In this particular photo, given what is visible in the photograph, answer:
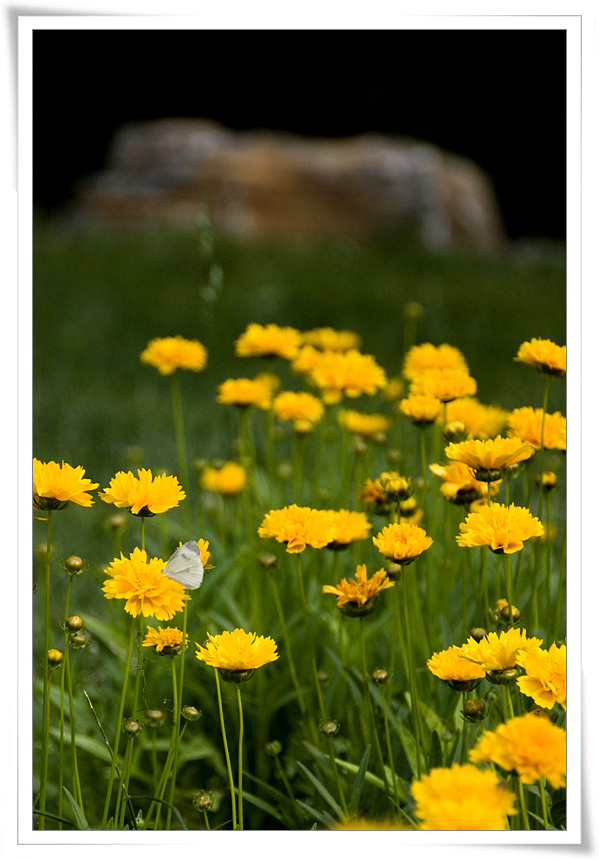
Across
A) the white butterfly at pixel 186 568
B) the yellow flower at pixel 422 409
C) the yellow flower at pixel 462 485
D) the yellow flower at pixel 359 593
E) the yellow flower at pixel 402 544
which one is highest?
the yellow flower at pixel 422 409

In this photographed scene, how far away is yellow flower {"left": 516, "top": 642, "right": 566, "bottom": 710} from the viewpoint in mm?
633

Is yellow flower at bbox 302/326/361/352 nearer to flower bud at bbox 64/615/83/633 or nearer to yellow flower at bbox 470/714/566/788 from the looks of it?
flower bud at bbox 64/615/83/633

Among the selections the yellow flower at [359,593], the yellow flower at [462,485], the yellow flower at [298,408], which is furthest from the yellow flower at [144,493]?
the yellow flower at [298,408]

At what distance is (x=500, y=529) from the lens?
2.24 feet

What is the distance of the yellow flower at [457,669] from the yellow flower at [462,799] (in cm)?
15

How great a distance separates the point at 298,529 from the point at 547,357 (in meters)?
0.30

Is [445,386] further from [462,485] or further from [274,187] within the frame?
[274,187]

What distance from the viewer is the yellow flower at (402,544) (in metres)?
0.70

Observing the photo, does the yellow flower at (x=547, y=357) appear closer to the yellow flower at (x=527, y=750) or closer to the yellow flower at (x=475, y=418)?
the yellow flower at (x=475, y=418)

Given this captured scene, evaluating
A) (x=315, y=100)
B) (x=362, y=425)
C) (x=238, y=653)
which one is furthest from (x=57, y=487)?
(x=315, y=100)

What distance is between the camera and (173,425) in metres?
2.32

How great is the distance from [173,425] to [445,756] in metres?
1.64
